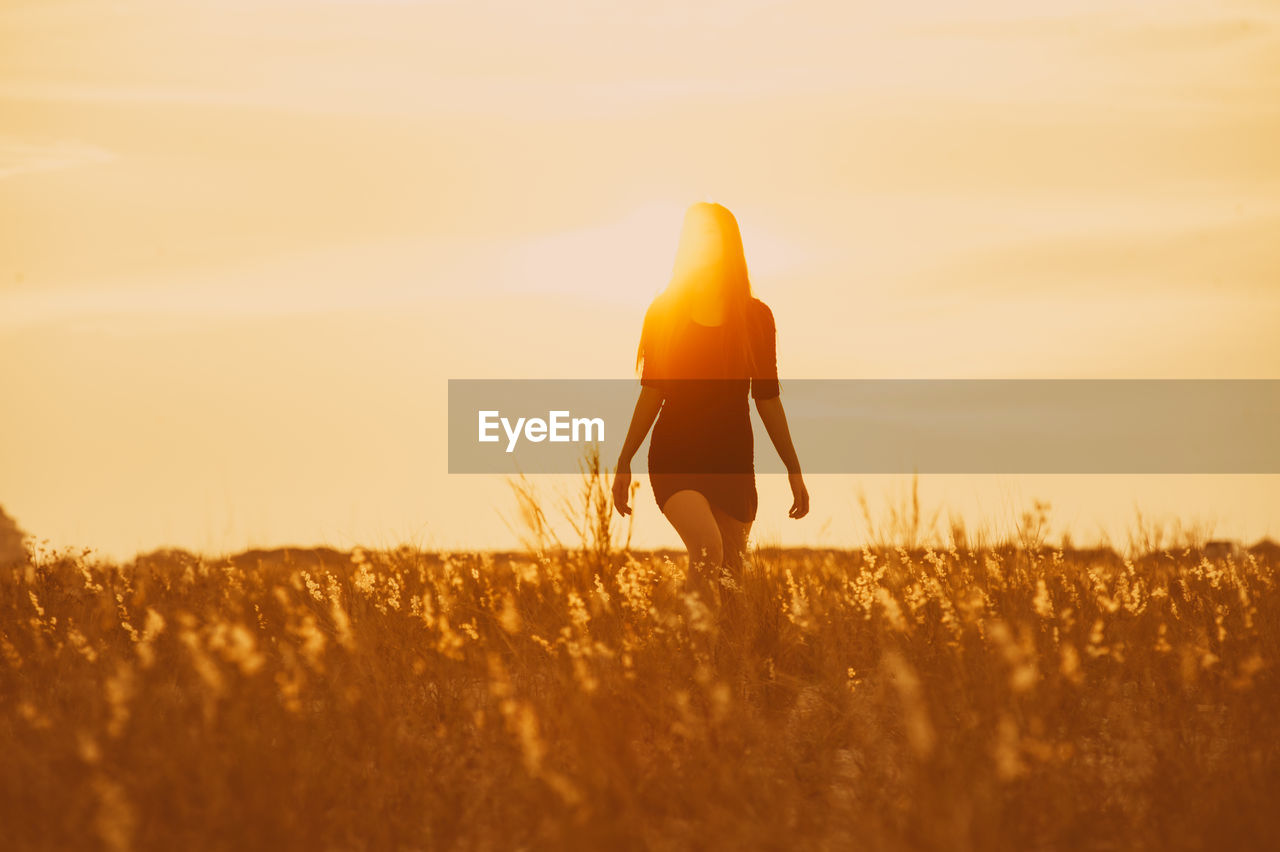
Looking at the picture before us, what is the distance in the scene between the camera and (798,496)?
4.71 metres

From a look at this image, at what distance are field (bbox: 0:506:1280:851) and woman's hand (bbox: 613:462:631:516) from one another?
394 mm

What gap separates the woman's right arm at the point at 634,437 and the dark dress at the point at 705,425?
0.20 ft

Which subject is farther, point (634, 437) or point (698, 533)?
point (634, 437)

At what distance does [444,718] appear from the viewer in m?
3.86

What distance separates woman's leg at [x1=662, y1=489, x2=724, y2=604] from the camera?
14.3 feet

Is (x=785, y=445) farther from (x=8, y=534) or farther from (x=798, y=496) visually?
(x=8, y=534)

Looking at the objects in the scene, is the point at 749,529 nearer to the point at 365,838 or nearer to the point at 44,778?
the point at 365,838

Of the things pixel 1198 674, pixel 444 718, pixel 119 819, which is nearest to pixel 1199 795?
pixel 1198 674

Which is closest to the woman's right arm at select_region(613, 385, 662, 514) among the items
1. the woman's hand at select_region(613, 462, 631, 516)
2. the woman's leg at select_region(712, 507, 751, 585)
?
the woman's hand at select_region(613, 462, 631, 516)

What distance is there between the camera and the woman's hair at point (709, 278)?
4488 mm

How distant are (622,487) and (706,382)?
1.99 feet

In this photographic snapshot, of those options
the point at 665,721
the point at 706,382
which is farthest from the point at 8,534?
the point at 665,721

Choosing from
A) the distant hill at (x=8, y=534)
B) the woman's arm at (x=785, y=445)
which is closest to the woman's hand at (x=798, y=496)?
the woman's arm at (x=785, y=445)

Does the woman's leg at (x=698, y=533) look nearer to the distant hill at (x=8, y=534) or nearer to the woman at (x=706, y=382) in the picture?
the woman at (x=706, y=382)
